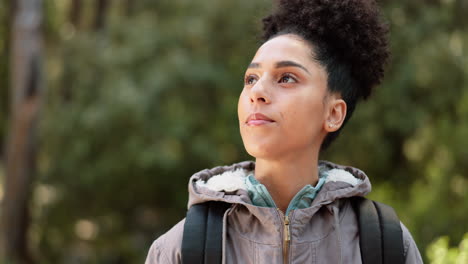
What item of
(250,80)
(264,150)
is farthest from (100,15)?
(264,150)

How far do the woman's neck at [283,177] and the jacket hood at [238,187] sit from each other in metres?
0.08

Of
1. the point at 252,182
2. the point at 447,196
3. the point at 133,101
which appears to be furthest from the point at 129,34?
the point at 252,182

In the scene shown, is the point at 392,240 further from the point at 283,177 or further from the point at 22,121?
the point at 22,121

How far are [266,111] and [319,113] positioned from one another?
22 cm

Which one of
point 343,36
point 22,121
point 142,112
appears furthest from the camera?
point 22,121

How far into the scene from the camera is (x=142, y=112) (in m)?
8.20

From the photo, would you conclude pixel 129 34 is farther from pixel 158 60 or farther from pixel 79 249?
pixel 79 249

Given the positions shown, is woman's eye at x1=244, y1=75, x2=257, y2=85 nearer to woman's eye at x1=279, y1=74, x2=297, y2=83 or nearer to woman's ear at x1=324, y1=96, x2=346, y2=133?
woman's eye at x1=279, y1=74, x2=297, y2=83

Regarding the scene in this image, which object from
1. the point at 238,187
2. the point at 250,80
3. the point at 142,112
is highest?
the point at 250,80

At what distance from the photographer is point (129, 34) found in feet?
29.8

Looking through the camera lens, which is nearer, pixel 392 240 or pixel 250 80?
pixel 392 240

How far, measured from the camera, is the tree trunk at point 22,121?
8367 mm

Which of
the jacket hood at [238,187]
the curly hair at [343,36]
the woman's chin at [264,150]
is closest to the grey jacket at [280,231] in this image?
the jacket hood at [238,187]

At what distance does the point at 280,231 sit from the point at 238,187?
223 millimetres
